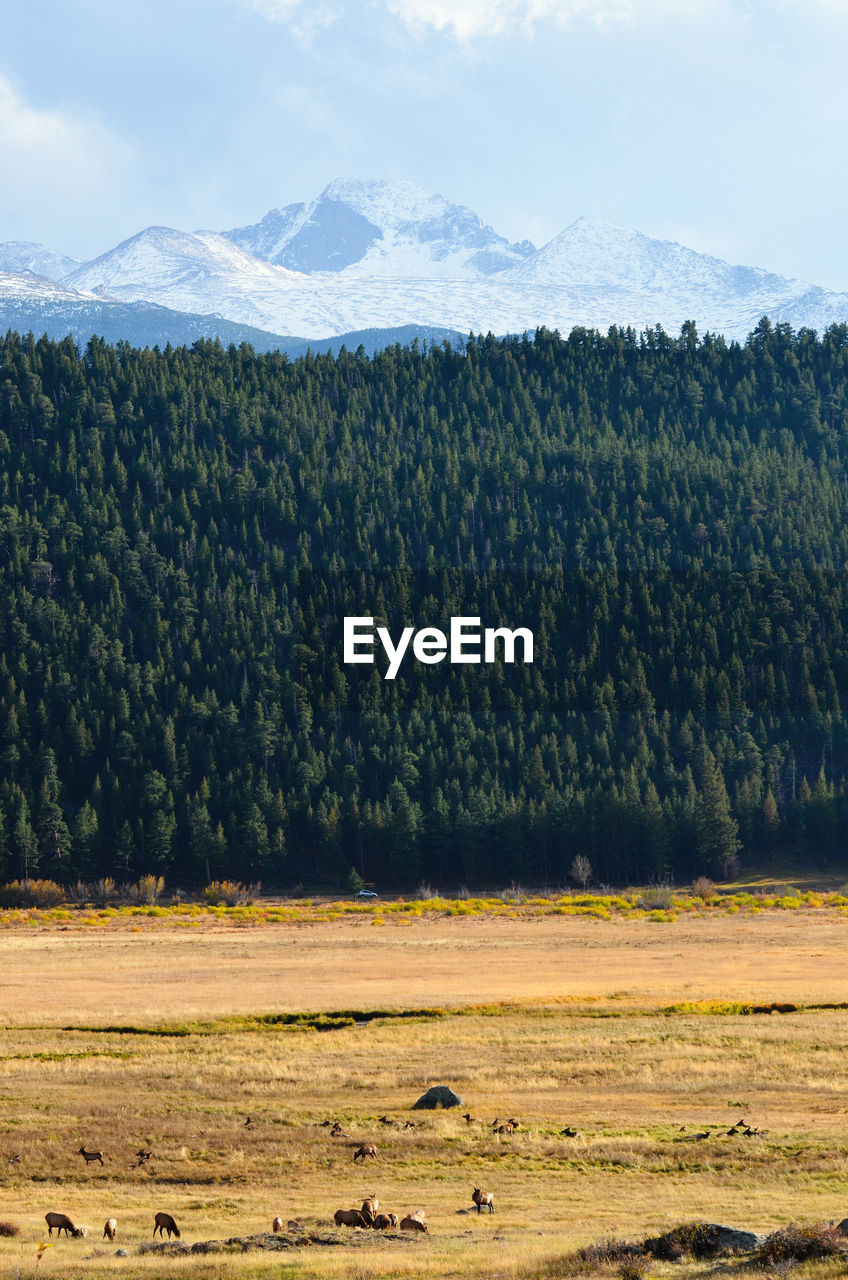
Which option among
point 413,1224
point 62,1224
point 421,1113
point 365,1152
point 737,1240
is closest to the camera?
point 737,1240

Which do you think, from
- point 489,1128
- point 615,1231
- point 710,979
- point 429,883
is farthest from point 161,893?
point 615,1231

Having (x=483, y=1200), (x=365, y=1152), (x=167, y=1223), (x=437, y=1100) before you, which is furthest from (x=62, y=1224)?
(x=437, y=1100)

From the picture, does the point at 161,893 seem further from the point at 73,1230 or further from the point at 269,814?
the point at 73,1230

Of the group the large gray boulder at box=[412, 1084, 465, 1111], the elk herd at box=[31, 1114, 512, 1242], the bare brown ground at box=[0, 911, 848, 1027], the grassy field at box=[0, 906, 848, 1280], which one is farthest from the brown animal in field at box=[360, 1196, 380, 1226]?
the bare brown ground at box=[0, 911, 848, 1027]

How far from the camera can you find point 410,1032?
57531 mm

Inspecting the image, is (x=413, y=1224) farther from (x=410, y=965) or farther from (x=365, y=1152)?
(x=410, y=965)

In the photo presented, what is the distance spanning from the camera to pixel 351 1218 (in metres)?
29.5

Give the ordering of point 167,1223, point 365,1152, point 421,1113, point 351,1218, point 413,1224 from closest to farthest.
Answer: point 413,1224 < point 167,1223 < point 351,1218 < point 365,1152 < point 421,1113

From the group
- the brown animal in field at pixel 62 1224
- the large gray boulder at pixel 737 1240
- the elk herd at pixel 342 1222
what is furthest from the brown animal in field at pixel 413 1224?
the brown animal in field at pixel 62 1224

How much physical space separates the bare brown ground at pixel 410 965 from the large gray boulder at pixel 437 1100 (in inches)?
910

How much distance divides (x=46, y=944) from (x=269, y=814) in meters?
66.0

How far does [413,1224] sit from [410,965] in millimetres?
57954

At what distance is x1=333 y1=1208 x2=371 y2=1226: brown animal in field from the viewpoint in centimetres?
2942

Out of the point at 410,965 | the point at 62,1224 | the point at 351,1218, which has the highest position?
the point at 351,1218
